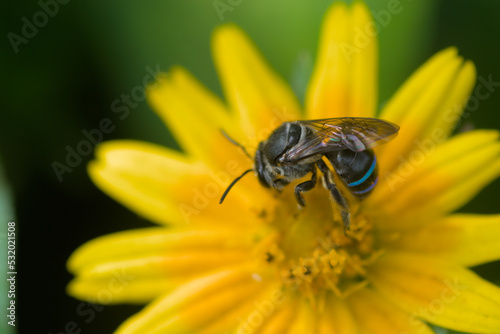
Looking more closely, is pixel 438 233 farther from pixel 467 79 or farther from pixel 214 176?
pixel 214 176

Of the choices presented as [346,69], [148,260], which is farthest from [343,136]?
[148,260]

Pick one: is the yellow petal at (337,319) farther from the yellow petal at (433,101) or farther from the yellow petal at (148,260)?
the yellow petal at (433,101)

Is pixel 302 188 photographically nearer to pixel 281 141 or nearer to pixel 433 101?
pixel 281 141

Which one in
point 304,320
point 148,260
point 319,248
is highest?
point 148,260

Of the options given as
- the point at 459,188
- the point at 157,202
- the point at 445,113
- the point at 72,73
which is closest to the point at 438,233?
the point at 459,188

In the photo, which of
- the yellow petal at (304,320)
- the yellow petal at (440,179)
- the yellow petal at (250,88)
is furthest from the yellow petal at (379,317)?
the yellow petal at (250,88)

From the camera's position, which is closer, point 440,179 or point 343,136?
point 343,136

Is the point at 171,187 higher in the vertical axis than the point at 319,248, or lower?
higher
